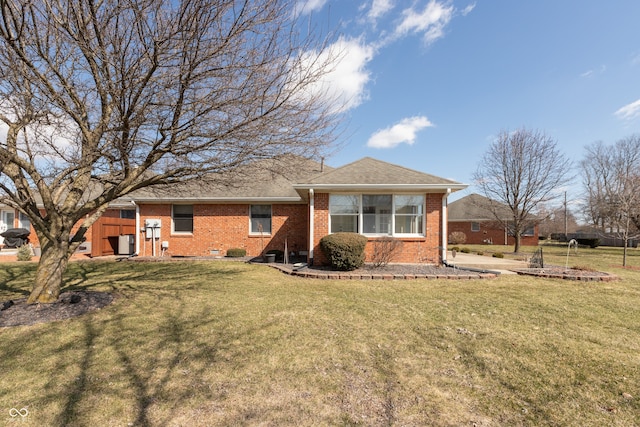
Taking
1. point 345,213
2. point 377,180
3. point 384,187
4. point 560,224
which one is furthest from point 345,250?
point 560,224

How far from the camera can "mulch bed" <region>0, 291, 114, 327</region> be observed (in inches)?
187

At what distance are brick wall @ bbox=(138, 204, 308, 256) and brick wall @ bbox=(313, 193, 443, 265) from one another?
3.48 metres

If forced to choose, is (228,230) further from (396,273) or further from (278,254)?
(396,273)

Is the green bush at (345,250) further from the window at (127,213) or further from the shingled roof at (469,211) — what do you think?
the shingled roof at (469,211)

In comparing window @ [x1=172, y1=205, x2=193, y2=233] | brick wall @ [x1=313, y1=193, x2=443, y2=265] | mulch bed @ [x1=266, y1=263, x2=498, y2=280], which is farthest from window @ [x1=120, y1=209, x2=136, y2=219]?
brick wall @ [x1=313, y1=193, x2=443, y2=265]

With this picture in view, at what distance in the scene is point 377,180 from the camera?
420 inches

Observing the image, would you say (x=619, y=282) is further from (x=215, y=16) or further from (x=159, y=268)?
(x=159, y=268)

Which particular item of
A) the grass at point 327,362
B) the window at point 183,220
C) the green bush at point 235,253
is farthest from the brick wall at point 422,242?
the window at point 183,220

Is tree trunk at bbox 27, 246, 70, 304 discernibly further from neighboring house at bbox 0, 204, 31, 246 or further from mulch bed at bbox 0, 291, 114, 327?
neighboring house at bbox 0, 204, 31, 246

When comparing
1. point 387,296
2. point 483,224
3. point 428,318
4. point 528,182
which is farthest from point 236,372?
point 483,224

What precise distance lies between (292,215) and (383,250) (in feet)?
17.5

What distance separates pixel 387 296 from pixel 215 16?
600 centimetres

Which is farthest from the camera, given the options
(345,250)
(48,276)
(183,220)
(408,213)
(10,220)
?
(10,220)

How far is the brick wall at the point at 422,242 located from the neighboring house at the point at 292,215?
33mm
